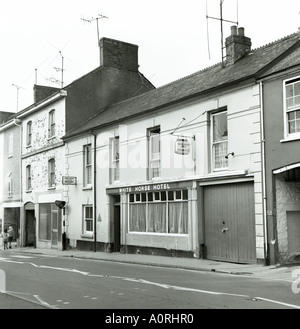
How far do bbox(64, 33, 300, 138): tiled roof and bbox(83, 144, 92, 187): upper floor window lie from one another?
1009mm

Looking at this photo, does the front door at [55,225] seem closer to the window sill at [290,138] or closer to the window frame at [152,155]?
the window frame at [152,155]

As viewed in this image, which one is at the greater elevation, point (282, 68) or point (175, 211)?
point (282, 68)

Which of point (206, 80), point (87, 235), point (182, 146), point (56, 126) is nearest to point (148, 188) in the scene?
point (182, 146)

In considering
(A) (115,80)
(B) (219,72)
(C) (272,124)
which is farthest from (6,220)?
(C) (272,124)

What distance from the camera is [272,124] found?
1489 cm

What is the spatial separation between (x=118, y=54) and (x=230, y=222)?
53.7 ft

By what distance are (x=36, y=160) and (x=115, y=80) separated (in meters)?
7.28

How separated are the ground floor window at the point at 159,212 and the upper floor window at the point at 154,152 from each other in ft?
3.00

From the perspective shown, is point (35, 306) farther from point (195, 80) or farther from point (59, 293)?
Result: point (195, 80)

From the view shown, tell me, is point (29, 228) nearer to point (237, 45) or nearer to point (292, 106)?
point (237, 45)

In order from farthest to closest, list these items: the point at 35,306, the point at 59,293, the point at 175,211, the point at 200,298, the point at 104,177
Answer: the point at 104,177
the point at 175,211
the point at 59,293
the point at 200,298
the point at 35,306

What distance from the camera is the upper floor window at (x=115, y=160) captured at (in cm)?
2273

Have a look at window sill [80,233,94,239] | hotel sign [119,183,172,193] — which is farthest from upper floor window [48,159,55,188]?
hotel sign [119,183,172,193]

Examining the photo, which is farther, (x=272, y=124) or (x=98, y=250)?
(x=98, y=250)
